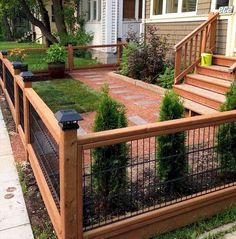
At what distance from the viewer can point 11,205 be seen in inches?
143

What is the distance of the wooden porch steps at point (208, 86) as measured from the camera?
21.6 feet

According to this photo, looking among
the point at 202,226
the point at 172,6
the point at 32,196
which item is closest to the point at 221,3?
the point at 172,6

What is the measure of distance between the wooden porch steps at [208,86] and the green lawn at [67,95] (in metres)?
1.98

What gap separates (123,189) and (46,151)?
4.05 feet

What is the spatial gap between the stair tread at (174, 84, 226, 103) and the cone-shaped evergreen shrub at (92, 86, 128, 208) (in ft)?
11.8

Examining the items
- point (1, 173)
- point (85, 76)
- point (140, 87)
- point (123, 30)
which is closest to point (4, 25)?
point (123, 30)

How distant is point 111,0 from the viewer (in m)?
15.4

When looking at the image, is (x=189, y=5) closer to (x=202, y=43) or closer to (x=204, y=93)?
(x=202, y=43)

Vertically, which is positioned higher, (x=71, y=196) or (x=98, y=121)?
(x=98, y=121)

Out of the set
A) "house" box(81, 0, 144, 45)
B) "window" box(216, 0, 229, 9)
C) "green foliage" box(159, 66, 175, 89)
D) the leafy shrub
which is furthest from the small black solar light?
"house" box(81, 0, 144, 45)

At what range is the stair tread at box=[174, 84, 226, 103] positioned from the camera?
21.3 ft

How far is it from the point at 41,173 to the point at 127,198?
3.21 ft

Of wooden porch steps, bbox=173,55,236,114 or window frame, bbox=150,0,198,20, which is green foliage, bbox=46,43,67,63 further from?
wooden porch steps, bbox=173,55,236,114

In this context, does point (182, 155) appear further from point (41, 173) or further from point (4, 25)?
point (4, 25)
